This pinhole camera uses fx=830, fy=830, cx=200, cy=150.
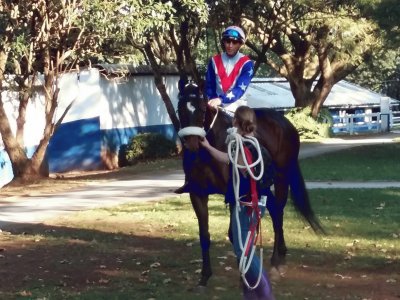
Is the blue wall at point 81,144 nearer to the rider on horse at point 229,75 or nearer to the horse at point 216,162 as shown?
the horse at point 216,162

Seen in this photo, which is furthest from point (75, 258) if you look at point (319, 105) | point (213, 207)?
point (319, 105)

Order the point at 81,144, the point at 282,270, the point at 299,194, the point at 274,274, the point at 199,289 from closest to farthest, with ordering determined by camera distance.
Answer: the point at 199,289
the point at 274,274
the point at 282,270
the point at 299,194
the point at 81,144

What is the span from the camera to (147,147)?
30562 millimetres

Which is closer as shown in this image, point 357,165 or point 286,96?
point 357,165

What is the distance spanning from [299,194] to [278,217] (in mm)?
525

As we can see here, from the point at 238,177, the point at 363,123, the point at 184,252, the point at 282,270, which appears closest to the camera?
the point at 238,177

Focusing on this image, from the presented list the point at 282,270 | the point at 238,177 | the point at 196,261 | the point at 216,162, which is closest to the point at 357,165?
the point at 196,261

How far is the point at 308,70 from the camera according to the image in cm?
4159

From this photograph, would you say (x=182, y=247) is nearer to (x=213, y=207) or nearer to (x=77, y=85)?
(x=213, y=207)

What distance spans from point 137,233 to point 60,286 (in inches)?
151

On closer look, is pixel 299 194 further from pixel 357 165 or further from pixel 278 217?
pixel 357 165

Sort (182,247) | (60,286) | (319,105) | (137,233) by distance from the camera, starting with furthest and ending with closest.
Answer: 1. (319,105)
2. (137,233)
3. (182,247)
4. (60,286)

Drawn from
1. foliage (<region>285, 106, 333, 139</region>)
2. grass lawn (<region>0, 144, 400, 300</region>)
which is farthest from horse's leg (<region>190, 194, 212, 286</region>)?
foliage (<region>285, 106, 333, 139</region>)

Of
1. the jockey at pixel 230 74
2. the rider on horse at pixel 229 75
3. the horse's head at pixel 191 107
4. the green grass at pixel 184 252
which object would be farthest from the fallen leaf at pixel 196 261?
the horse's head at pixel 191 107
